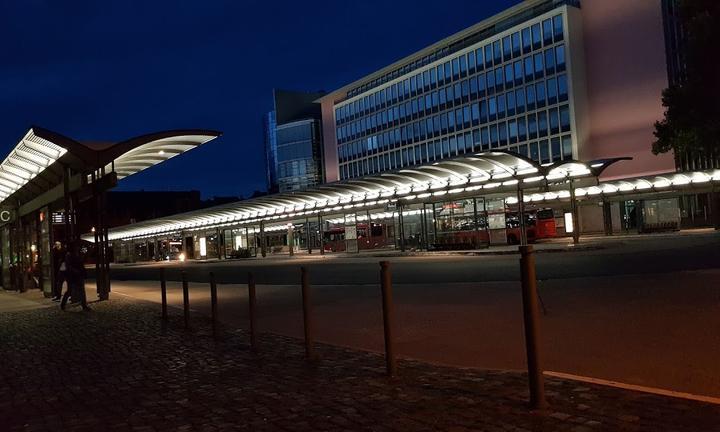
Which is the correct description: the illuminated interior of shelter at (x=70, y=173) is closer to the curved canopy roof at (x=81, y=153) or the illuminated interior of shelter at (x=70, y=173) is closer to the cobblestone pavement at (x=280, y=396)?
the curved canopy roof at (x=81, y=153)

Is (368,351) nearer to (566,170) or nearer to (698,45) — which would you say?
(698,45)

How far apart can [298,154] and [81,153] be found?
86485 millimetres

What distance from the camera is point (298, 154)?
102500 mm

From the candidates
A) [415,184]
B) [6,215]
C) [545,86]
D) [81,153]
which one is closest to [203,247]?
[415,184]

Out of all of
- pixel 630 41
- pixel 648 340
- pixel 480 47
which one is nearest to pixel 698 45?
pixel 648 340

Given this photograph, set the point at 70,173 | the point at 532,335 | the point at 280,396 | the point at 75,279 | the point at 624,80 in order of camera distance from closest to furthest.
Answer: the point at 532,335 → the point at 280,396 → the point at 75,279 → the point at 70,173 → the point at 624,80

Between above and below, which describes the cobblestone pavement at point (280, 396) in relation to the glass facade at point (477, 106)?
below

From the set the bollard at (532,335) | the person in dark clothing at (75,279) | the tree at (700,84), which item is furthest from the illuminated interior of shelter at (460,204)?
the bollard at (532,335)

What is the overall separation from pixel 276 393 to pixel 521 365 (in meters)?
2.38

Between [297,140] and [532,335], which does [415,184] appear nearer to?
[532,335]

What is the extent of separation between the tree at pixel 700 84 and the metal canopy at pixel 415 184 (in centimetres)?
1165

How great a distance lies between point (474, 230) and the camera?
35688 mm

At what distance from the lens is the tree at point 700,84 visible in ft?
48.6

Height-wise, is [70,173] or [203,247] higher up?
[70,173]
